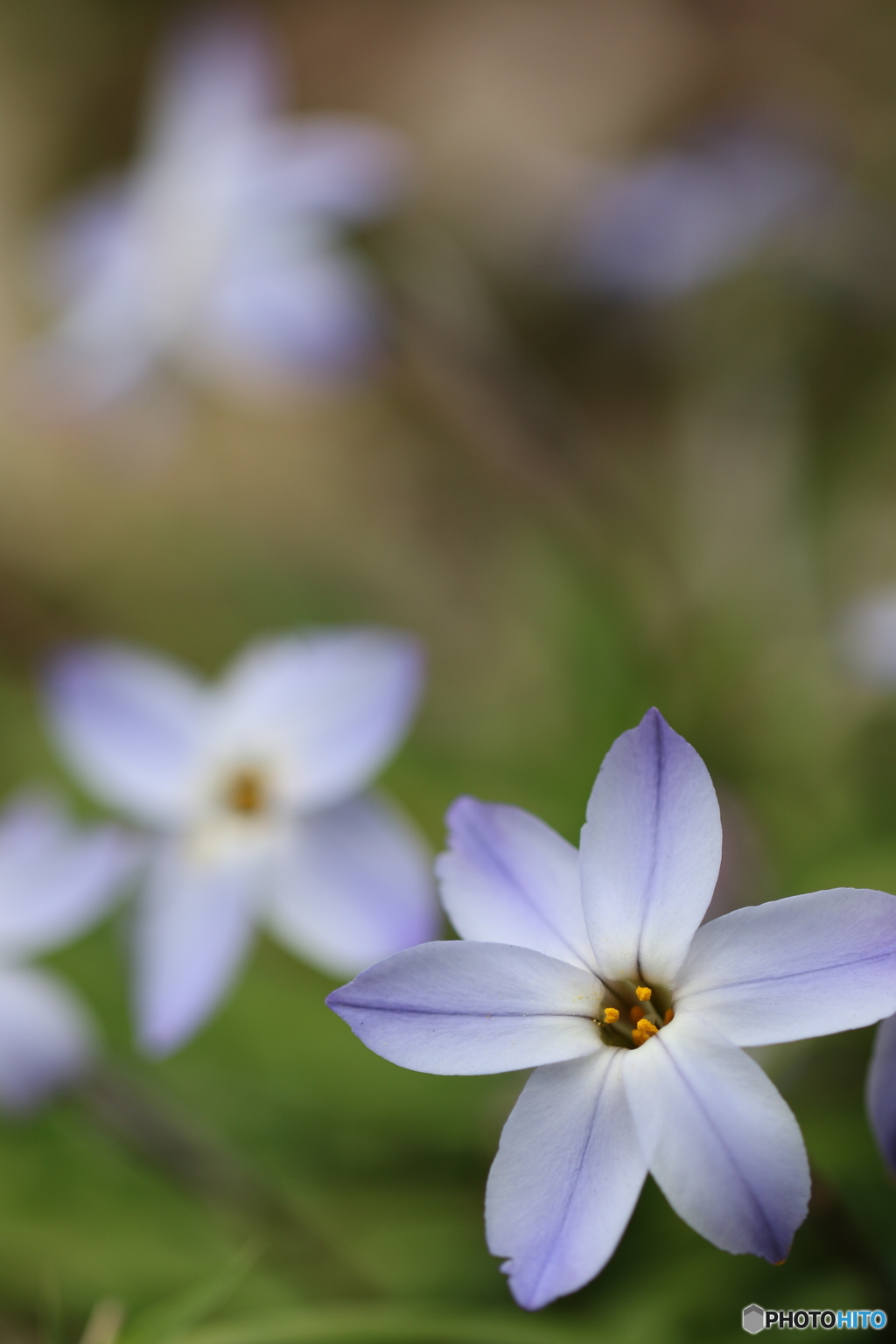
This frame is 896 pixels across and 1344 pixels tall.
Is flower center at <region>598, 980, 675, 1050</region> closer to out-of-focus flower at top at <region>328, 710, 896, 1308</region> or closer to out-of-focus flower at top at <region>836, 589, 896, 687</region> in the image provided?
out-of-focus flower at top at <region>328, 710, 896, 1308</region>

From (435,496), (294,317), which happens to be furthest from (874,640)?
(435,496)

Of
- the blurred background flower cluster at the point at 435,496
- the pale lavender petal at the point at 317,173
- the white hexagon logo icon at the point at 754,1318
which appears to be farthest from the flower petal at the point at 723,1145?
the pale lavender petal at the point at 317,173

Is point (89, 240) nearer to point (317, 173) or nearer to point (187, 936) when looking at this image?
point (317, 173)

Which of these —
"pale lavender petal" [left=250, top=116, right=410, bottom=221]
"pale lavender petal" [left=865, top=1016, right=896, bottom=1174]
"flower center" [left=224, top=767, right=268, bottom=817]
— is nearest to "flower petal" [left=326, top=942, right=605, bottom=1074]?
"pale lavender petal" [left=865, top=1016, right=896, bottom=1174]

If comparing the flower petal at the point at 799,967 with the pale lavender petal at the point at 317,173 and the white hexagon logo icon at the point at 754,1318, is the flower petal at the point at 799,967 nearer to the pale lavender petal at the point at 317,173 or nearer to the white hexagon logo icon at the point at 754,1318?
the white hexagon logo icon at the point at 754,1318

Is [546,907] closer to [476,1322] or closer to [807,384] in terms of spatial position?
A: [476,1322]
